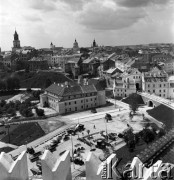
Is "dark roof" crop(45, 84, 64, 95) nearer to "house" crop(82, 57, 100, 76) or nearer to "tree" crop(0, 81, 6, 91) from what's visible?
"tree" crop(0, 81, 6, 91)

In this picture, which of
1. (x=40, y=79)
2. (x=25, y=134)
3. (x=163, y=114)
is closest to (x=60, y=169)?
(x=25, y=134)

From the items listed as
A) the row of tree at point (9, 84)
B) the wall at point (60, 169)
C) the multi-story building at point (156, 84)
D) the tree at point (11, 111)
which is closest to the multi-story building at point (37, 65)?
the row of tree at point (9, 84)

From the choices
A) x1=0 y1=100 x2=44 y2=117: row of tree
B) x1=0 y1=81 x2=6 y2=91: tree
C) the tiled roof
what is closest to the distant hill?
x1=0 y1=81 x2=6 y2=91: tree

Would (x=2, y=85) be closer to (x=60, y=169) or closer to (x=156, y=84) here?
(x=156, y=84)

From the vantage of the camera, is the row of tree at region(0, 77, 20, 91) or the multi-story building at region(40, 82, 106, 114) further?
the row of tree at region(0, 77, 20, 91)

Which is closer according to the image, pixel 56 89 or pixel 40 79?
pixel 56 89

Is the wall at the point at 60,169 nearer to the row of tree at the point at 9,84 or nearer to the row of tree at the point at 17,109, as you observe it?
the row of tree at the point at 17,109
